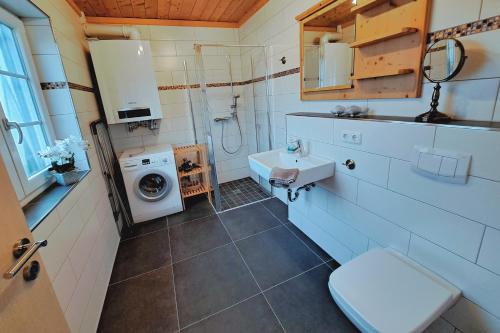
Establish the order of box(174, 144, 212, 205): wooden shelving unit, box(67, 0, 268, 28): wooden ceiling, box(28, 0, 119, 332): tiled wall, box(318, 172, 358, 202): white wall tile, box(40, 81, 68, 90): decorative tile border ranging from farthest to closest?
box(174, 144, 212, 205): wooden shelving unit
box(67, 0, 268, 28): wooden ceiling
box(40, 81, 68, 90): decorative tile border
box(318, 172, 358, 202): white wall tile
box(28, 0, 119, 332): tiled wall

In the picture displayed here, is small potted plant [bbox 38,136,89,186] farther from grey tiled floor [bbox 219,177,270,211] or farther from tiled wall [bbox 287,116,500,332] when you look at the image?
tiled wall [bbox 287,116,500,332]

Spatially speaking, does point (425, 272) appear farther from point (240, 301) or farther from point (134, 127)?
point (134, 127)

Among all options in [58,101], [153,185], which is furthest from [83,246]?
[153,185]

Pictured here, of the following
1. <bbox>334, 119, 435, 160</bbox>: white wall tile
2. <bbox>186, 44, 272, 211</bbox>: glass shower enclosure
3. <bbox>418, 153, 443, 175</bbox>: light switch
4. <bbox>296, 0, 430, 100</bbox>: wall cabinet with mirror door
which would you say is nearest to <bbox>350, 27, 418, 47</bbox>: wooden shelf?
<bbox>296, 0, 430, 100</bbox>: wall cabinet with mirror door

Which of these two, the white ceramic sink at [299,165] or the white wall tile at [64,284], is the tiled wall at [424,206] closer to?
the white ceramic sink at [299,165]

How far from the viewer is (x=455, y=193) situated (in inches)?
40.0

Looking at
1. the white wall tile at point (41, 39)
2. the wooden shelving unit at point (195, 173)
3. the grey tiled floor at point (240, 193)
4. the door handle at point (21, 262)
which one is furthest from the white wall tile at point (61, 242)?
the grey tiled floor at point (240, 193)

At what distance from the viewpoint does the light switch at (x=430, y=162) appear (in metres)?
1.04

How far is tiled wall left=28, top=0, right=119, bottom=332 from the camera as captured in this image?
3.95 ft

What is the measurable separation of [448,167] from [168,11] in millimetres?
3130

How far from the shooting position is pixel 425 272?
3.79 ft

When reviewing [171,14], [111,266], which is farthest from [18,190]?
[171,14]

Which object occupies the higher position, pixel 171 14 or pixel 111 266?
pixel 171 14

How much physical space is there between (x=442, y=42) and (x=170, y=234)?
8.68 ft
